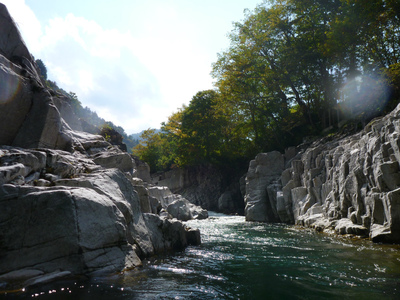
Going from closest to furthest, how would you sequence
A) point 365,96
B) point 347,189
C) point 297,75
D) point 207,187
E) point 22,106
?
point 22,106
point 347,189
point 365,96
point 297,75
point 207,187

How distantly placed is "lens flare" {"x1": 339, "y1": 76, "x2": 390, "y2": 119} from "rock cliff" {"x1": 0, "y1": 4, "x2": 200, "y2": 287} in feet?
59.4

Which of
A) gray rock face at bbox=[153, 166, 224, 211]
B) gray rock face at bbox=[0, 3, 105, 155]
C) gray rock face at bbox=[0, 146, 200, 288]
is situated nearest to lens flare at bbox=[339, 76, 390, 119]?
gray rock face at bbox=[0, 146, 200, 288]

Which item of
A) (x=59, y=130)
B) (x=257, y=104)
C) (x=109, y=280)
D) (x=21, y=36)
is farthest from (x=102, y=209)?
(x=257, y=104)

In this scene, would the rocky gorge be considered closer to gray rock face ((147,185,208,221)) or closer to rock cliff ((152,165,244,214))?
gray rock face ((147,185,208,221))

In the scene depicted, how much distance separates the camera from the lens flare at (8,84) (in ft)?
39.7

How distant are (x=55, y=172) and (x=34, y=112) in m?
4.90

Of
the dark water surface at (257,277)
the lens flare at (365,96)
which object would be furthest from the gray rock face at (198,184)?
the dark water surface at (257,277)

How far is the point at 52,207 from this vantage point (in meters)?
7.18

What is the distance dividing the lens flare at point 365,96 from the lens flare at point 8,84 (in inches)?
917

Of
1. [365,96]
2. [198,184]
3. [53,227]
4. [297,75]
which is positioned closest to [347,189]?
[365,96]

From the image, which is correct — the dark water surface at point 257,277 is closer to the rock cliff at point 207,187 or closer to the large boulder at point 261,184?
the large boulder at point 261,184

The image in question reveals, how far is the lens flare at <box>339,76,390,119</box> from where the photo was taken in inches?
861

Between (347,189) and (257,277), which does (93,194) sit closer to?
(257,277)

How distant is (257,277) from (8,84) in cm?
1243
